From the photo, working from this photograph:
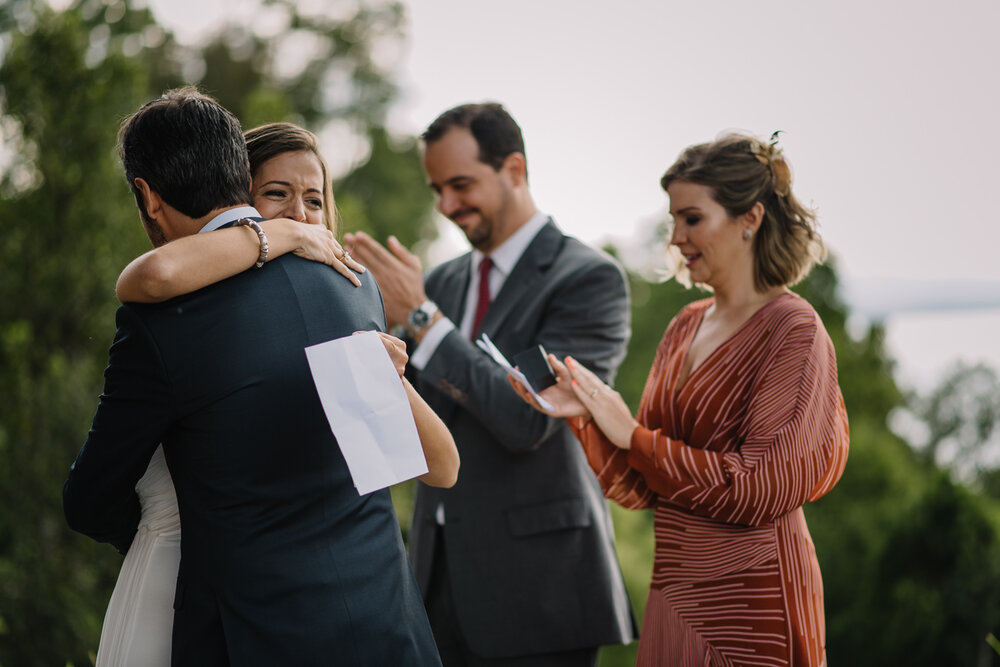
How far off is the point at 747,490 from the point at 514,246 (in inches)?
51.0

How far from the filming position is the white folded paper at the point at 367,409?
1498 mm

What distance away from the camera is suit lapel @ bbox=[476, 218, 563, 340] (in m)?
2.93

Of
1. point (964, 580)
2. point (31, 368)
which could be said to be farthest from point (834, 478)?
point (964, 580)

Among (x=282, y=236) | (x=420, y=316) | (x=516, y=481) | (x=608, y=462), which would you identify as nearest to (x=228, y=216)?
(x=282, y=236)

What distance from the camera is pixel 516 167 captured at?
3.17 m

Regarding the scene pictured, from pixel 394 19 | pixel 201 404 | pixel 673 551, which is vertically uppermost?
pixel 394 19

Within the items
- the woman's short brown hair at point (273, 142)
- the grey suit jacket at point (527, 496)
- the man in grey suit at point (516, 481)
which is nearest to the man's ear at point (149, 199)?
the woman's short brown hair at point (273, 142)

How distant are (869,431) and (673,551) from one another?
17.8 m

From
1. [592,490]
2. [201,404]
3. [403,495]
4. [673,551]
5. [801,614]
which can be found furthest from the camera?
[403,495]

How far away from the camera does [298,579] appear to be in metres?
1.56

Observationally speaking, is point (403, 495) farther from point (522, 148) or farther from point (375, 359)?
point (375, 359)

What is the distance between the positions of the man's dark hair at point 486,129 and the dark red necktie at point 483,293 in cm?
35

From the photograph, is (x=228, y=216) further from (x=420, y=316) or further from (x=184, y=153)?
(x=420, y=316)

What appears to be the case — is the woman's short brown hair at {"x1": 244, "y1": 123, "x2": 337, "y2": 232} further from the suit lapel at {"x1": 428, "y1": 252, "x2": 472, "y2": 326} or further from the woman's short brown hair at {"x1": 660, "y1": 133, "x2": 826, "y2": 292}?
the suit lapel at {"x1": 428, "y1": 252, "x2": 472, "y2": 326}
